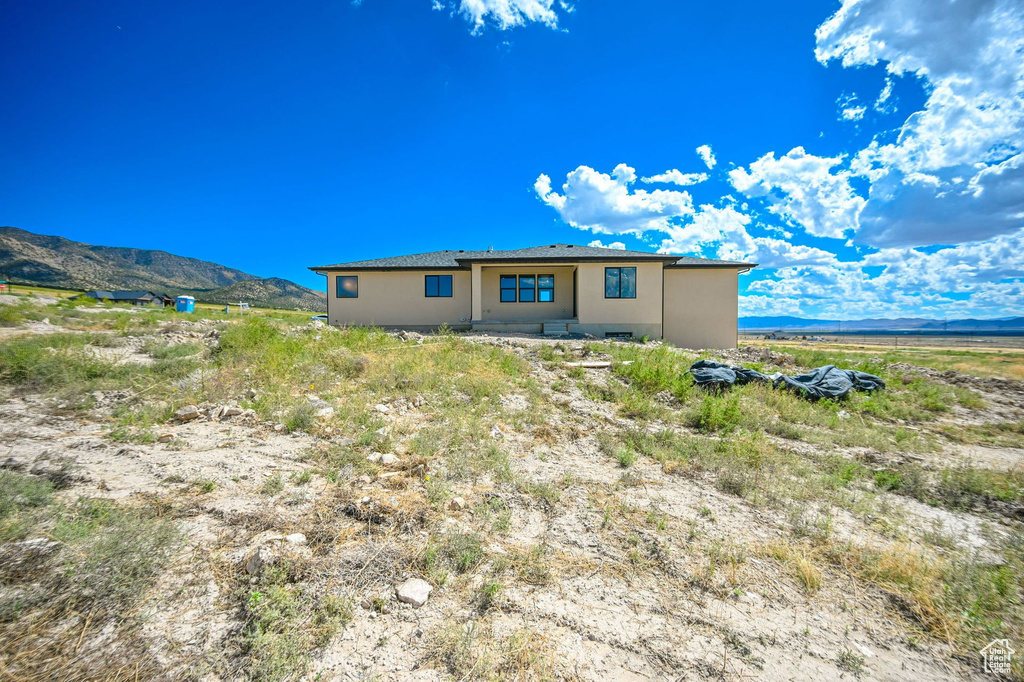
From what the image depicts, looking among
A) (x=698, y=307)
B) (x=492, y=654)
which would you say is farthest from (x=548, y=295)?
(x=492, y=654)

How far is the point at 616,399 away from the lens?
7.29 m

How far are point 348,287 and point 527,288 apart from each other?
331 inches

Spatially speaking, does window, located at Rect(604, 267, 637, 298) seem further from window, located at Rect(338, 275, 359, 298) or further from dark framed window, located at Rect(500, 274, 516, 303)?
window, located at Rect(338, 275, 359, 298)

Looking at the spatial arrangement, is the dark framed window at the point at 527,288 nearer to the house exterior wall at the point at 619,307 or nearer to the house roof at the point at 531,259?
the house roof at the point at 531,259

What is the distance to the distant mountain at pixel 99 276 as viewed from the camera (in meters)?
94.9

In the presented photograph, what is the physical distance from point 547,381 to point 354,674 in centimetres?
671

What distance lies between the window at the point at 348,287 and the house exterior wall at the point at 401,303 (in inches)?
6.6

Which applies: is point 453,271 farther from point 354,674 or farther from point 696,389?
point 354,674

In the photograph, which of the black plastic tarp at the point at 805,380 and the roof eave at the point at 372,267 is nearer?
the black plastic tarp at the point at 805,380

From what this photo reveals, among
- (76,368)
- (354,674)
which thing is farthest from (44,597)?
(76,368)

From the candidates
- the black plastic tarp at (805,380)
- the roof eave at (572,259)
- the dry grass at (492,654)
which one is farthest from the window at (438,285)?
the dry grass at (492,654)

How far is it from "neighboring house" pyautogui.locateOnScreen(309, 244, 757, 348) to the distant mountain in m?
80.5

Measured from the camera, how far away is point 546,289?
59.6 feet

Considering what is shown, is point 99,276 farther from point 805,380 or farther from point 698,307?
point 805,380
